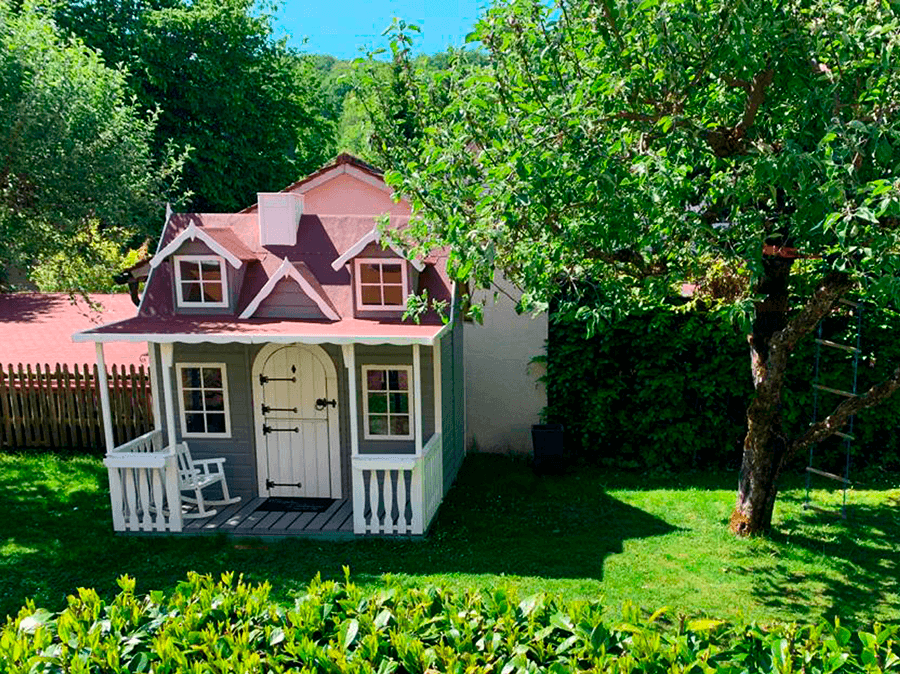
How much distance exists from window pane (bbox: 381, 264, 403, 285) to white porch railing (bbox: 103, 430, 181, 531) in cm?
348

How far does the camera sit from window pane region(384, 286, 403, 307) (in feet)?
31.0

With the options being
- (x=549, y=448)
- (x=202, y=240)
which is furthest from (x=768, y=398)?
(x=202, y=240)

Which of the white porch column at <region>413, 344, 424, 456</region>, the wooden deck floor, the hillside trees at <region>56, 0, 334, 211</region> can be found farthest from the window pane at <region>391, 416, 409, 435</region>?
the hillside trees at <region>56, 0, 334, 211</region>

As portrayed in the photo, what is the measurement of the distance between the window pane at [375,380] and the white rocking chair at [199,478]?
2.28 metres

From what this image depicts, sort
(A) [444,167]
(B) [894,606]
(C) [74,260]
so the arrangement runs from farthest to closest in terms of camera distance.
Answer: (C) [74,260], (B) [894,606], (A) [444,167]

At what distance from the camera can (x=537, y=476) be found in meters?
11.3

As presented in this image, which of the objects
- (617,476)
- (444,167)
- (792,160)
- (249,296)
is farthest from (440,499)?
(792,160)

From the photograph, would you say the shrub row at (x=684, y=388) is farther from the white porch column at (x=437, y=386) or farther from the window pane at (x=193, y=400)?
the window pane at (x=193, y=400)

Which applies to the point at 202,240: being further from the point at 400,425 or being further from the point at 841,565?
the point at 841,565

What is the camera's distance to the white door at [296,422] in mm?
9828

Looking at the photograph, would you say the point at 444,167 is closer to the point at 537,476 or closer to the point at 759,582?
the point at 759,582

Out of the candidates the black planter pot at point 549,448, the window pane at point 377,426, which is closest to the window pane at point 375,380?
the window pane at point 377,426

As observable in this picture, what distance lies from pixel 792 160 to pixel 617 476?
6962 mm

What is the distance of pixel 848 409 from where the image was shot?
778 cm
